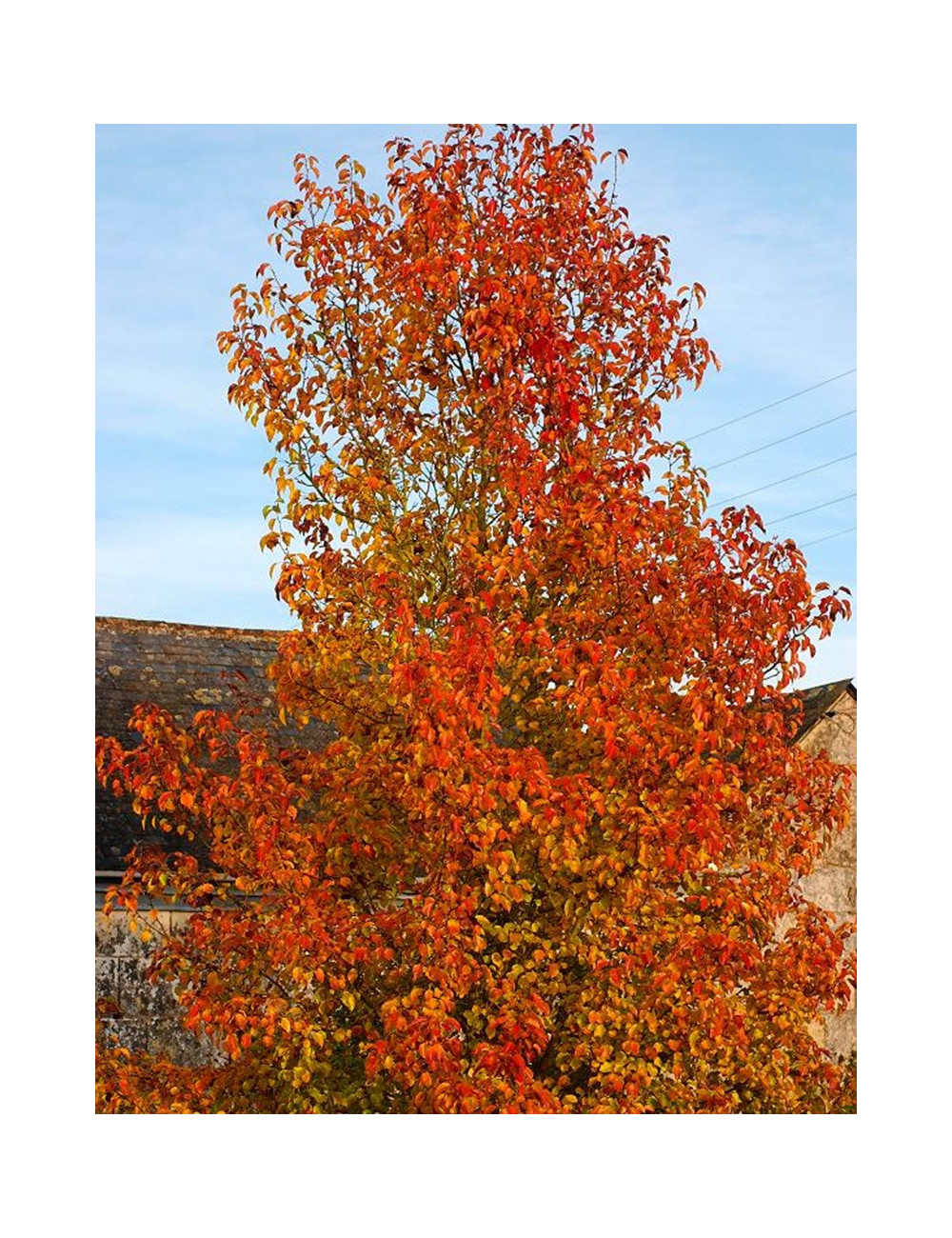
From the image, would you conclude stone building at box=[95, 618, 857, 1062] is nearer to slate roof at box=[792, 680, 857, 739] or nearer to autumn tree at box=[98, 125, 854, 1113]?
slate roof at box=[792, 680, 857, 739]

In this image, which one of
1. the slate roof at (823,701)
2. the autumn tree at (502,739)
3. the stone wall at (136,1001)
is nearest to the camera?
the autumn tree at (502,739)

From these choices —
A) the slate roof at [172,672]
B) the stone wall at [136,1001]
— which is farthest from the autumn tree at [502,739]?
the slate roof at [172,672]

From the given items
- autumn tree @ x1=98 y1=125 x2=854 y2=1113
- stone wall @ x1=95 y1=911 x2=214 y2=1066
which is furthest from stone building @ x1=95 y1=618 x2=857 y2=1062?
autumn tree @ x1=98 y1=125 x2=854 y2=1113

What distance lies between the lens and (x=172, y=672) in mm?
12102

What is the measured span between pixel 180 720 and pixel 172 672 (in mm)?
715

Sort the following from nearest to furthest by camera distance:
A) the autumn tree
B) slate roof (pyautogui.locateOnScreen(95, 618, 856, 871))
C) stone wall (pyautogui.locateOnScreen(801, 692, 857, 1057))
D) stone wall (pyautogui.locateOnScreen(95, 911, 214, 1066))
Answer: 1. the autumn tree
2. stone wall (pyautogui.locateOnScreen(95, 911, 214, 1066))
3. stone wall (pyautogui.locateOnScreen(801, 692, 857, 1057))
4. slate roof (pyautogui.locateOnScreen(95, 618, 856, 871))

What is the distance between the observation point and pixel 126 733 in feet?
35.8

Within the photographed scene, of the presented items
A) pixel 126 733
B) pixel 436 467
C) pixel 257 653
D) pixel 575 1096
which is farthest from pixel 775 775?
pixel 257 653

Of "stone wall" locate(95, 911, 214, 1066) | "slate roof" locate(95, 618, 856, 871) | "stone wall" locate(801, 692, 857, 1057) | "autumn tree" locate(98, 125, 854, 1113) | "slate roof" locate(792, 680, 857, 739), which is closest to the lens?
"autumn tree" locate(98, 125, 854, 1113)

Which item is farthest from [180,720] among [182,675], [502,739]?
[502,739]

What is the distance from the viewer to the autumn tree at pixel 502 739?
6320 millimetres

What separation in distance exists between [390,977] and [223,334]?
10.4 feet

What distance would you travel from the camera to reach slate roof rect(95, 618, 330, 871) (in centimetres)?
1143

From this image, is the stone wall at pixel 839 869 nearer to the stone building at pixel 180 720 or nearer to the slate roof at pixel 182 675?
the stone building at pixel 180 720
